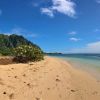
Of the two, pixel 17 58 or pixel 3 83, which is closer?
pixel 3 83

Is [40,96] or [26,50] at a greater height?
[26,50]

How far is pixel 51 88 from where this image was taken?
1086cm

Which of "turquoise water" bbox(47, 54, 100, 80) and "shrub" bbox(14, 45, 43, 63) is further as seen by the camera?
"shrub" bbox(14, 45, 43, 63)

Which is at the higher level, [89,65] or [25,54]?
[25,54]

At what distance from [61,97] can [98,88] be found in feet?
9.75

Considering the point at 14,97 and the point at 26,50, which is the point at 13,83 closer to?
the point at 14,97

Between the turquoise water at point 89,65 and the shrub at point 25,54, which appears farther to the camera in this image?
the shrub at point 25,54

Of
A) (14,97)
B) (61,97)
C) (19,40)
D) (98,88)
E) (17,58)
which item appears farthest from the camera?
(19,40)

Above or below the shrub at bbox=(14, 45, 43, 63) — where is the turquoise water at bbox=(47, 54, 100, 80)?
below

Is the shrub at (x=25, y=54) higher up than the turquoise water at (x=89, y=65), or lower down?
higher up

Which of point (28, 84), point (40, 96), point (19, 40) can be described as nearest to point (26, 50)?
point (28, 84)

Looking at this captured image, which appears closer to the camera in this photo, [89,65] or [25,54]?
[25,54]

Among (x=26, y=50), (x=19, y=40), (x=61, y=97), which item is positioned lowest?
(x=61, y=97)

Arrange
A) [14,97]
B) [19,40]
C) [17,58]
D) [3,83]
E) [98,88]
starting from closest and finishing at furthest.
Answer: [14,97], [3,83], [98,88], [17,58], [19,40]
